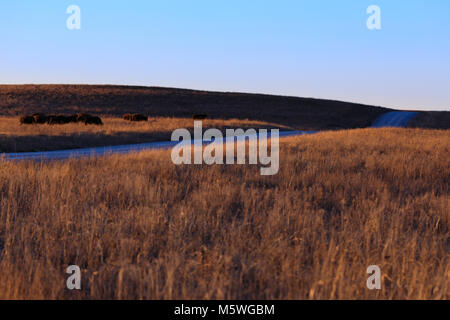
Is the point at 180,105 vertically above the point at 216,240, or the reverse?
the point at 180,105

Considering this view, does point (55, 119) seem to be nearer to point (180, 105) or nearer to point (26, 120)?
point (26, 120)

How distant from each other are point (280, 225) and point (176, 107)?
6311cm

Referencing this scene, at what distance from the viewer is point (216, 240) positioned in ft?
15.6

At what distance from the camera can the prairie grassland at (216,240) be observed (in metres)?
3.63

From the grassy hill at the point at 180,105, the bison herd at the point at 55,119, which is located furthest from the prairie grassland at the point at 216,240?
the grassy hill at the point at 180,105

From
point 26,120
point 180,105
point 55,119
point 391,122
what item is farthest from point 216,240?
point 180,105

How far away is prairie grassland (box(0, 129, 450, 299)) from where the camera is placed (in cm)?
363

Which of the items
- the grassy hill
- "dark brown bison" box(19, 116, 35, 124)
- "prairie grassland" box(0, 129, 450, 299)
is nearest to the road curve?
the grassy hill

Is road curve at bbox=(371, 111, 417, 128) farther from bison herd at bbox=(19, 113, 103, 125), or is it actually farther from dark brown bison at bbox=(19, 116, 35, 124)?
dark brown bison at bbox=(19, 116, 35, 124)

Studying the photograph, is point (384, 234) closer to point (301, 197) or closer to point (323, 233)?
point (323, 233)
